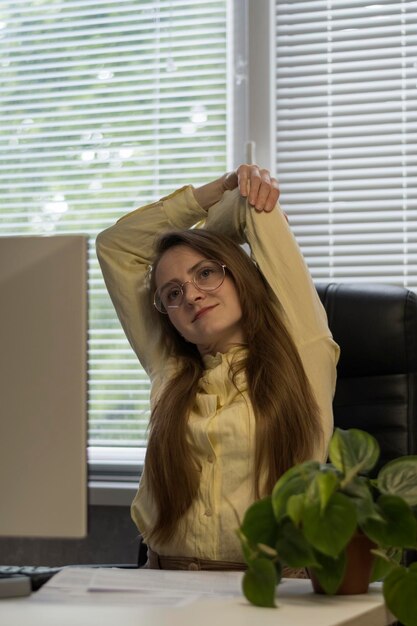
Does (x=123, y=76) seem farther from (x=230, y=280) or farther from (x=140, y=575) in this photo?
(x=140, y=575)

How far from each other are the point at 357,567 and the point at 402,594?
116 millimetres

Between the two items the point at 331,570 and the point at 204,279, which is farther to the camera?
the point at 204,279

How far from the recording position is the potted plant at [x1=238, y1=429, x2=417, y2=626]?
99 centimetres

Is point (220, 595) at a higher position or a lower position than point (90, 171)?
lower

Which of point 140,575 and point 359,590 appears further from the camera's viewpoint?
point 140,575

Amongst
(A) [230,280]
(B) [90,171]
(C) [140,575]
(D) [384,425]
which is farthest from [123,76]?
(C) [140,575]

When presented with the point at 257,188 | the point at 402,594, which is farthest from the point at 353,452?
the point at 257,188

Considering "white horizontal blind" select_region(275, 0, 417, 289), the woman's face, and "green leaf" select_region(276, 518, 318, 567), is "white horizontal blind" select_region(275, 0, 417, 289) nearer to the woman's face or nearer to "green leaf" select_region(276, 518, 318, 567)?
the woman's face

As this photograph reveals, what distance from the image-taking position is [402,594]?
0.98 metres

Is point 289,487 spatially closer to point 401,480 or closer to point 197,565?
point 401,480

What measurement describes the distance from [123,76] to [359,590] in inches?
78.0

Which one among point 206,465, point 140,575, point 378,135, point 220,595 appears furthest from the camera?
point 378,135

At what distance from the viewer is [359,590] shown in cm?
111

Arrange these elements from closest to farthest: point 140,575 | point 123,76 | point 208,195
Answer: point 140,575 < point 208,195 < point 123,76
